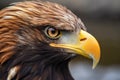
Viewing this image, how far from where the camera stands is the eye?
209 inches

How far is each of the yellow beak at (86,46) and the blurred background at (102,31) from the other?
4.90 meters

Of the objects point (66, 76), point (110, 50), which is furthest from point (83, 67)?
point (66, 76)

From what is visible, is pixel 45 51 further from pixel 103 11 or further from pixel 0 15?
pixel 103 11

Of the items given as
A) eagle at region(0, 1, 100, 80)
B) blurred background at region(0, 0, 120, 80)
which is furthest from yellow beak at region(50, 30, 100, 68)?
blurred background at region(0, 0, 120, 80)

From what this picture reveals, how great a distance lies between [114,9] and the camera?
10906 mm

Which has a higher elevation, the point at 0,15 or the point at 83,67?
the point at 0,15

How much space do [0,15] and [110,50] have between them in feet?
20.2

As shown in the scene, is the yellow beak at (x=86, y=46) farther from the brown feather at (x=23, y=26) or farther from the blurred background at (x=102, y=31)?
the blurred background at (x=102, y=31)

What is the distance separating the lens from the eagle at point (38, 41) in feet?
17.5

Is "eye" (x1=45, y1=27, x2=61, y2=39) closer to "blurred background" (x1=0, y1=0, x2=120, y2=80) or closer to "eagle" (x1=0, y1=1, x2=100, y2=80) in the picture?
"eagle" (x1=0, y1=1, x2=100, y2=80)

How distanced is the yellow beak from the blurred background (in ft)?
16.1

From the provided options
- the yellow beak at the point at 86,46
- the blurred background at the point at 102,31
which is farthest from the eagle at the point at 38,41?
the blurred background at the point at 102,31

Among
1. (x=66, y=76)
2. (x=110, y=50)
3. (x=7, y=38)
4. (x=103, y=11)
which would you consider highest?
(x=7, y=38)

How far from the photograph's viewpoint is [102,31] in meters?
11.2
